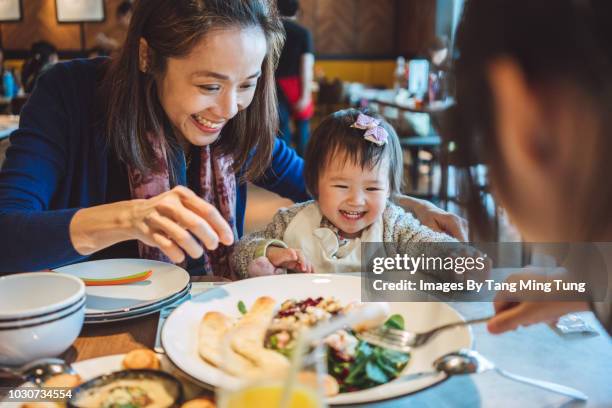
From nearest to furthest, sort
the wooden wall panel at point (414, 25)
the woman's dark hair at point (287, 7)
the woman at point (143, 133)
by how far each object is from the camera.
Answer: the woman at point (143, 133)
the woman's dark hair at point (287, 7)
the wooden wall panel at point (414, 25)

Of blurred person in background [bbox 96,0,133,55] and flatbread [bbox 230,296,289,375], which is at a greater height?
blurred person in background [bbox 96,0,133,55]

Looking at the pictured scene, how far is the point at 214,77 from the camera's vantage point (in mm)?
1344

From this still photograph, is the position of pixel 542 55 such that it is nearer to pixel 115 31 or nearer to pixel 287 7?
pixel 287 7

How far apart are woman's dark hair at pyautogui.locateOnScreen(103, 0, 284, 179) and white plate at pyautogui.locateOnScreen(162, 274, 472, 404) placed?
1.89ft

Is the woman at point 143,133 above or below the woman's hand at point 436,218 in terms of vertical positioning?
above

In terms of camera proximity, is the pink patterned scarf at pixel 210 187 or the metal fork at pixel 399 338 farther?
the pink patterned scarf at pixel 210 187

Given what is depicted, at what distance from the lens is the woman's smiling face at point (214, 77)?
133 cm

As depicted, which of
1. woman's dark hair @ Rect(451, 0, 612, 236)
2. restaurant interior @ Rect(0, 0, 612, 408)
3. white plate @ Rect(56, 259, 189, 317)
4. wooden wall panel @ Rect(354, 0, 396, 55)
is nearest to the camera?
woman's dark hair @ Rect(451, 0, 612, 236)

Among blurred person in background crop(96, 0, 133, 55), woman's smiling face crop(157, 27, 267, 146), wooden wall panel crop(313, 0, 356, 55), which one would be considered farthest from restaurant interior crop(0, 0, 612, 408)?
wooden wall panel crop(313, 0, 356, 55)

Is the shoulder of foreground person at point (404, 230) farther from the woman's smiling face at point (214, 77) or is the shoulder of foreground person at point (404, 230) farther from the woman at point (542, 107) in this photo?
the woman at point (542, 107)

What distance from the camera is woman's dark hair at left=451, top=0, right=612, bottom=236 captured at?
0.48 meters

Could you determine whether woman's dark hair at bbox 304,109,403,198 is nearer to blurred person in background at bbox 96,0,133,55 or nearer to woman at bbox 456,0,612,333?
woman at bbox 456,0,612,333

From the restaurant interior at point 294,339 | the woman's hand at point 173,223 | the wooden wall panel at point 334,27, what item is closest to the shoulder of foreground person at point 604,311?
the restaurant interior at point 294,339

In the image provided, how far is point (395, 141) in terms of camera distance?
158 cm
